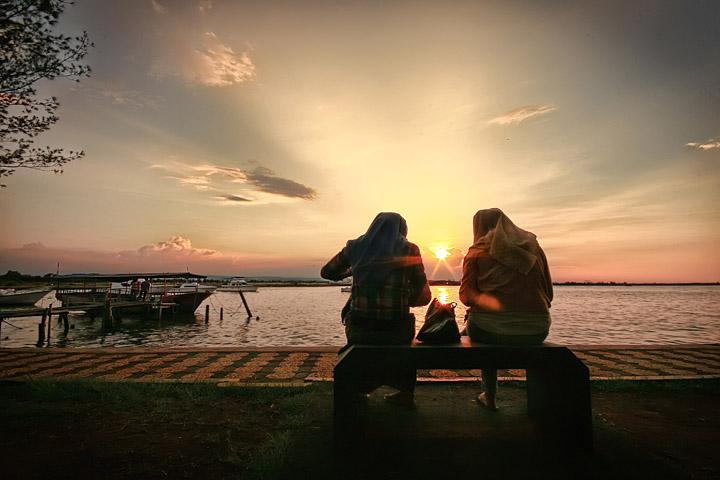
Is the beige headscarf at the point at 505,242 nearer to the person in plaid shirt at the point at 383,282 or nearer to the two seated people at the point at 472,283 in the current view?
the two seated people at the point at 472,283

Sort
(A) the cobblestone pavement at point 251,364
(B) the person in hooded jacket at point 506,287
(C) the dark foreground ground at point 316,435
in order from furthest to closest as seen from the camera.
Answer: (A) the cobblestone pavement at point 251,364, (B) the person in hooded jacket at point 506,287, (C) the dark foreground ground at point 316,435

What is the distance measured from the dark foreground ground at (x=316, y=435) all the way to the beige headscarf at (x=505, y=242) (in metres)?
1.33

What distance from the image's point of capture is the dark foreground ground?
2.48m

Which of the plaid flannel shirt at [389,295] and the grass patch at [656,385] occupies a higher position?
the plaid flannel shirt at [389,295]

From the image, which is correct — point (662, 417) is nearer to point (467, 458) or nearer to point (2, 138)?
point (467, 458)

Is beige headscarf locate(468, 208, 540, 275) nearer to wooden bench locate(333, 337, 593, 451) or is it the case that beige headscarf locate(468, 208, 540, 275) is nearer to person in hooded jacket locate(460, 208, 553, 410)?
person in hooded jacket locate(460, 208, 553, 410)

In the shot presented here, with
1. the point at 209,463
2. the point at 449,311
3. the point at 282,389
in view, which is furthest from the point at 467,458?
the point at 282,389

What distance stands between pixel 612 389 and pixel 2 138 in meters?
9.53

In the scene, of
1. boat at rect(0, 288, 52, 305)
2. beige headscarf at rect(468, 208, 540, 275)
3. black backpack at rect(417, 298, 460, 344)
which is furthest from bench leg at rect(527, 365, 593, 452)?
boat at rect(0, 288, 52, 305)

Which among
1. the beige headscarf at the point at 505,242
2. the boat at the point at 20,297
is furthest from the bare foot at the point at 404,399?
the boat at the point at 20,297

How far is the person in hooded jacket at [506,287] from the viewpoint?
9.78 ft

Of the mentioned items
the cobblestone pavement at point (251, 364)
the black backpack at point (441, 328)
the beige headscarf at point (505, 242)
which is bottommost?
the cobblestone pavement at point (251, 364)

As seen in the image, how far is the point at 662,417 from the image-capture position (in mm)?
3758

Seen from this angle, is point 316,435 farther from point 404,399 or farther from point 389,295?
point 389,295
